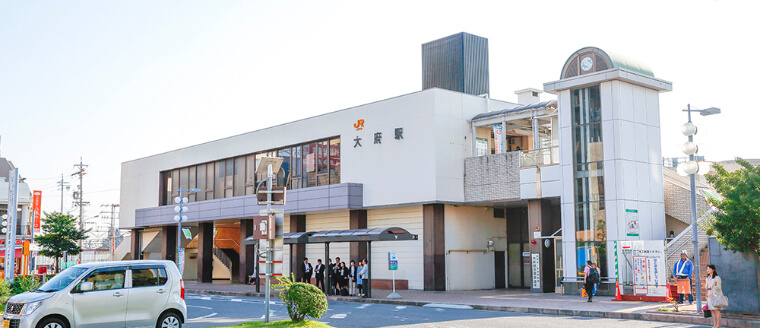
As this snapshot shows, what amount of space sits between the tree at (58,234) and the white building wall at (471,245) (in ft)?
97.9

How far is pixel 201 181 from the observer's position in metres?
46.2

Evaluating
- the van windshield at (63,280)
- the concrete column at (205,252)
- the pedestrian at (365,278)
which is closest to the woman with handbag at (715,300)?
the van windshield at (63,280)

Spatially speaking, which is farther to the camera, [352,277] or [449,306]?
[352,277]

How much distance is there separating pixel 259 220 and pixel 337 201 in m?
18.7

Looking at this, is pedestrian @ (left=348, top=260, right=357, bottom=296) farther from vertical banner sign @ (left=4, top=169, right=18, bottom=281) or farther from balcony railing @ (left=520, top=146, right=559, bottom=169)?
vertical banner sign @ (left=4, top=169, right=18, bottom=281)

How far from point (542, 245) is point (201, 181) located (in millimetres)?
24961

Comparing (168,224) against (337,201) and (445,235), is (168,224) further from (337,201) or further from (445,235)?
(445,235)

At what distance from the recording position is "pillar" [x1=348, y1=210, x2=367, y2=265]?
1385 inches

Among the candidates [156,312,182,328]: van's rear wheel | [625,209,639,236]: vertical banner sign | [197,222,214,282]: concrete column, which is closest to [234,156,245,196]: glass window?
[197,222,214,282]: concrete column

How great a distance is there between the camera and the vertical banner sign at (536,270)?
95.4 ft

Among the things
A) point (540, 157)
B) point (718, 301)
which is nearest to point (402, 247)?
point (540, 157)

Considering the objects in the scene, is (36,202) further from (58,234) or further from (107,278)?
(107,278)

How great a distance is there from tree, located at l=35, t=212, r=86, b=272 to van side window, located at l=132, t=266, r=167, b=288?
38412 mm

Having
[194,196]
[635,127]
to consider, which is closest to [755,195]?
[635,127]
